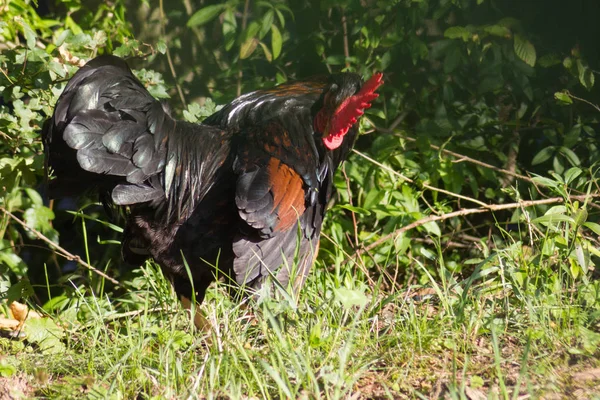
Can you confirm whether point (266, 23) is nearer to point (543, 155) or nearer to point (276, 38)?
point (276, 38)

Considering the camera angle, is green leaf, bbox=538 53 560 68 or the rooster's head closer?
the rooster's head

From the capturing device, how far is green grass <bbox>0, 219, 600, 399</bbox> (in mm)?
2320

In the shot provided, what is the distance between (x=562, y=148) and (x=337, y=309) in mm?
1931

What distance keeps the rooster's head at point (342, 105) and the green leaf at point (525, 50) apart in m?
1.06

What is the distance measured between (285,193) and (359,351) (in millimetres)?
774

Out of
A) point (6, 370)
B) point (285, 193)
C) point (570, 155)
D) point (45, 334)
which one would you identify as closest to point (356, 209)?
point (285, 193)

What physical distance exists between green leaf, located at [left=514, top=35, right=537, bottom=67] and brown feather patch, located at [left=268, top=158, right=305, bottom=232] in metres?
1.62

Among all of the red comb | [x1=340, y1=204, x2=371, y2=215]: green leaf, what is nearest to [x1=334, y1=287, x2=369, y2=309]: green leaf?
the red comb

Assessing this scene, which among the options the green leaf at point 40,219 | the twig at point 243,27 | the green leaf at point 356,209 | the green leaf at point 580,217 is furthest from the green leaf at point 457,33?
the green leaf at point 40,219

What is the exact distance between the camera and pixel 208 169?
3.21 m

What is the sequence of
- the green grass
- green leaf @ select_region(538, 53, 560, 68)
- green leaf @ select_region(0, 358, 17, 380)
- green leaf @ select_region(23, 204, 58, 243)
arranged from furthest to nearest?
green leaf @ select_region(23, 204, 58, 243) < green leaf @ select_region(538, 53, 560, 68) < green leaf @ select_region(0, 358, 17, 380) < the green grass

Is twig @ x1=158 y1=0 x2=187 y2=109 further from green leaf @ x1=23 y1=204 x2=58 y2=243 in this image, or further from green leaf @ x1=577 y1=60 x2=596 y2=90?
green leaf @ x1=577 y1=60 x2=596 y2=90

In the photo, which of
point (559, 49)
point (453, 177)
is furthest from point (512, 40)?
point (453, 177)

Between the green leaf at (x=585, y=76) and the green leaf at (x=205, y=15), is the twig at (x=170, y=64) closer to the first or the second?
the green leaf at (x=205, y=15)
